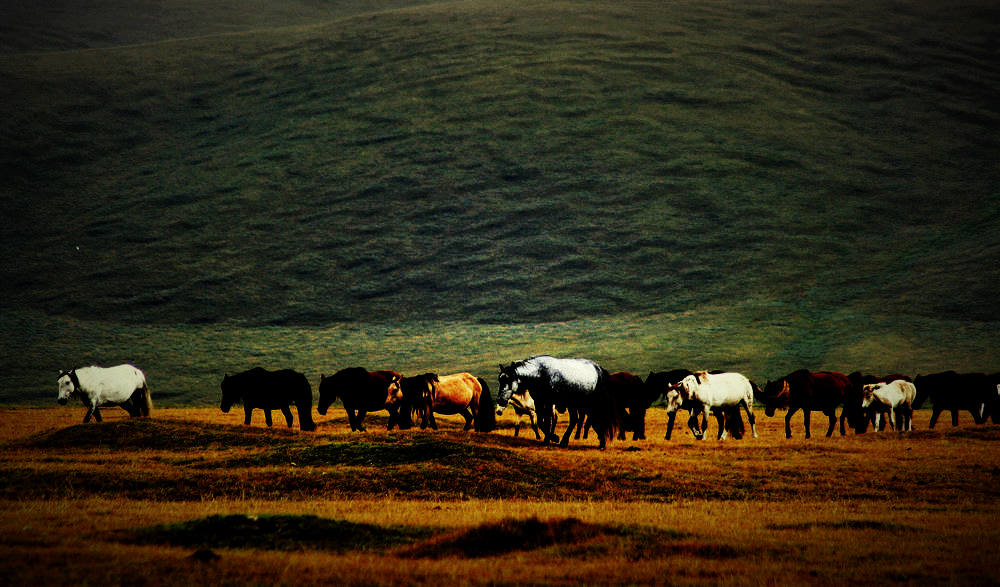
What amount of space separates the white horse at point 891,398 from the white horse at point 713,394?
14.7ft

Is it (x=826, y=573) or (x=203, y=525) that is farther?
(x=203, y=525)

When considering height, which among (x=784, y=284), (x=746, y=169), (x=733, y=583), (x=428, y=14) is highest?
(x=428, y=14)

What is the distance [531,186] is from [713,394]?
306 feet

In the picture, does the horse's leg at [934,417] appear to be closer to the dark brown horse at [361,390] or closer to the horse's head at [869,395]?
the horse's head at [869,395]

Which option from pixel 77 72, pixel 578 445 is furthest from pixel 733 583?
pixel 77 72

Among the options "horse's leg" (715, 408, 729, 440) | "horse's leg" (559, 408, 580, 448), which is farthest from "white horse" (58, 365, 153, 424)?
"horse's leg" (715, 408, 729, 440)

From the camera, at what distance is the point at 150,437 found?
27812mm

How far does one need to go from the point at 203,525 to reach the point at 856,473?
54.0 ft

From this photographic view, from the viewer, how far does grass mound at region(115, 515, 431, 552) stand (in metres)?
15.8

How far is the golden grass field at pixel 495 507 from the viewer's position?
47.0ft

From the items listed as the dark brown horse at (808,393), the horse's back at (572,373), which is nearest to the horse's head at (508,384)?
the horse's back at (572,373)

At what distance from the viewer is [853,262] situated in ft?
325

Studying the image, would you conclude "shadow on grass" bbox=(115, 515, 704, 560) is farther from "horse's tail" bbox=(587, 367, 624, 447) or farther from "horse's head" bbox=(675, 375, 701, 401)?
"horse's head" bbox=(675, 375, 701, 401)

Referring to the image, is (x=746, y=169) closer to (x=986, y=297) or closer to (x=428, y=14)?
(x=986, y=297)
